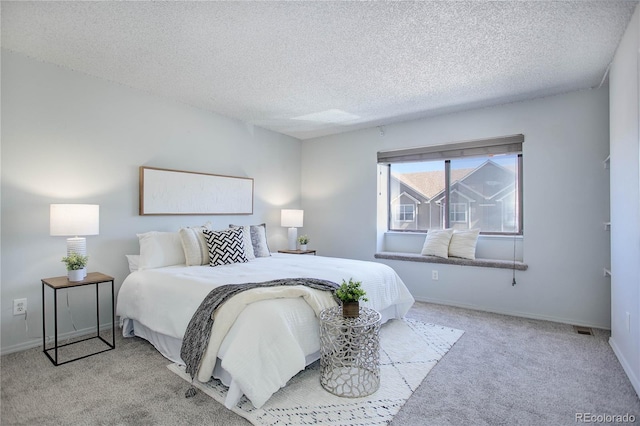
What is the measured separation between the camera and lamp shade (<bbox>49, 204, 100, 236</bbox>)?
2.64 meters

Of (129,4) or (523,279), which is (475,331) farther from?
(129,4)

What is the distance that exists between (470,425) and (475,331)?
160 centimetres

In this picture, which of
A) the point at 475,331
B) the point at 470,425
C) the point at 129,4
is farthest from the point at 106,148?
the point at 475,331

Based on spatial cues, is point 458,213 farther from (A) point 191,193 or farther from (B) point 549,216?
(A) point 191,193

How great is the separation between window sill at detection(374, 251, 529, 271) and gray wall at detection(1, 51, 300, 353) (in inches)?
96.7

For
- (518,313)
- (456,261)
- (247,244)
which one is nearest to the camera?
(247,244)

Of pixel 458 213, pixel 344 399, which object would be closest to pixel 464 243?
pixel 458 213

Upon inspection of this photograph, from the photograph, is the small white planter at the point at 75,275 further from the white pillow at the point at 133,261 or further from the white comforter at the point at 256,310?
the white pillow at the point at 133,261

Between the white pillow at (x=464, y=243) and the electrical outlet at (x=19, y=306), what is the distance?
4.39 m

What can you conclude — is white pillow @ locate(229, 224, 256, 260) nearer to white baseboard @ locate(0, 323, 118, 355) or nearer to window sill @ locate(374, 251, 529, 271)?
white baseboard @ locate(0, 323, 118, 355)

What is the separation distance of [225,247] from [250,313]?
1.42 m

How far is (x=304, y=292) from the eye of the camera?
230 centimetres

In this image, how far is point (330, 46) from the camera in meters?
2.60

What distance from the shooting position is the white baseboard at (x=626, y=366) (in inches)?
83.0
